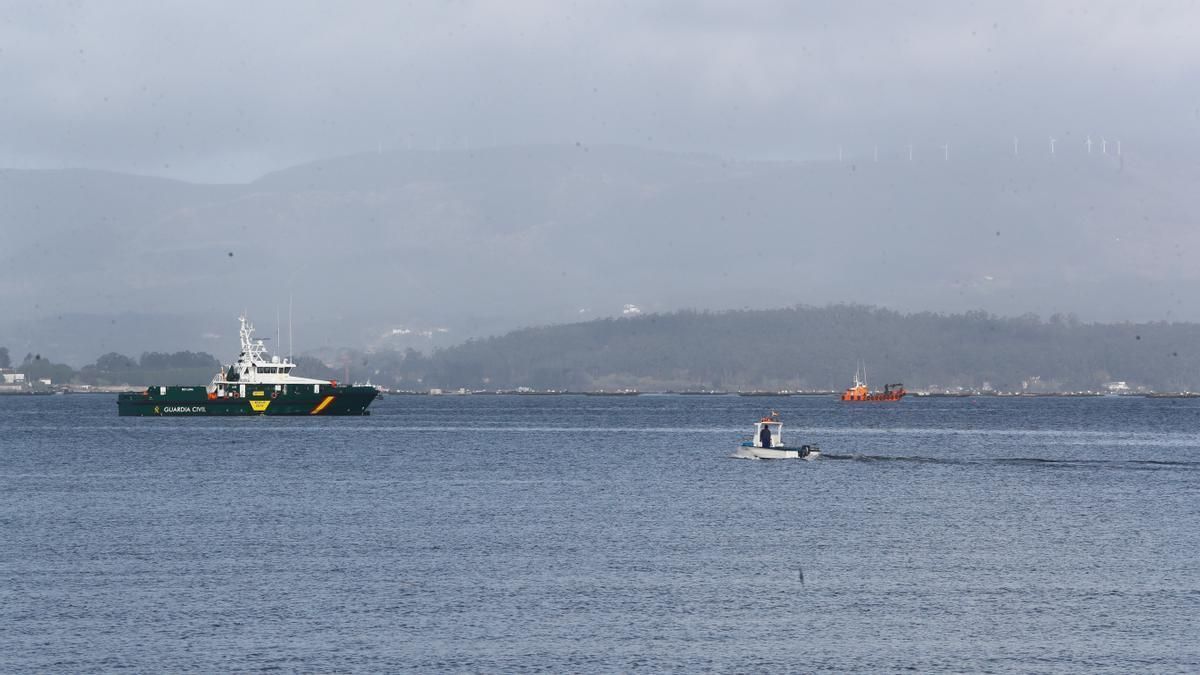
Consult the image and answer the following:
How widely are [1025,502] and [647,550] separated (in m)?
34.7

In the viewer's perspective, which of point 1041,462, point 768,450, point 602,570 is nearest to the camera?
point 602,570

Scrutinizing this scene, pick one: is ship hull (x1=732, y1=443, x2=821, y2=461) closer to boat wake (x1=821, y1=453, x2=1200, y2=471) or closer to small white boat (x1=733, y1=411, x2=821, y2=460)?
small white boat (x1=733, y1=411, x2=821, y2=460)

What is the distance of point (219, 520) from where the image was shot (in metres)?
81.4

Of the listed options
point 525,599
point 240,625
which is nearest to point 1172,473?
point 525,599

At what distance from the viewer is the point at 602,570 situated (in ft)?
203

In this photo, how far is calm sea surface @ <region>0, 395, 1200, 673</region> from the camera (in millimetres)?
46219

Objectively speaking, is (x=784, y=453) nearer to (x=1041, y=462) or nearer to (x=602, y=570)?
(x=1041, y=462)

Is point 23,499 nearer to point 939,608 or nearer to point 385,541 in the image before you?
point 385,541

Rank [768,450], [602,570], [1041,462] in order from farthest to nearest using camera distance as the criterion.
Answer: [1041,462], [768,450], [602,570]

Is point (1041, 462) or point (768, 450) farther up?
point (768, 450)

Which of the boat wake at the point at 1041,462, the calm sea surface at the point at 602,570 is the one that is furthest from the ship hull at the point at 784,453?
the calm sea surface at the point at 602,570

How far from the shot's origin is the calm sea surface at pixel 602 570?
4622cm

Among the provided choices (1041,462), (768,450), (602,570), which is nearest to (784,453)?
(768,450)

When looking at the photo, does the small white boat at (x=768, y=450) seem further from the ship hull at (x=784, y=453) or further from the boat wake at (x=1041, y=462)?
the boat wake at (x=1041, y=462)
